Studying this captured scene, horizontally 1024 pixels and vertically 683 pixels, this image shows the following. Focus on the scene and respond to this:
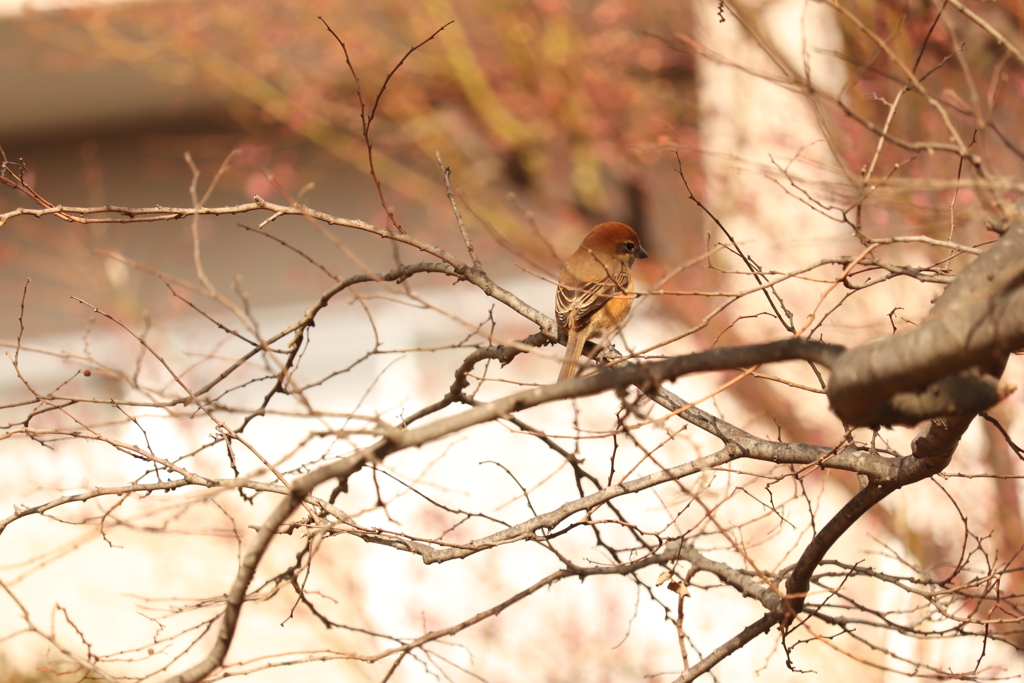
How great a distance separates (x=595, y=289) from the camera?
4.28 metres

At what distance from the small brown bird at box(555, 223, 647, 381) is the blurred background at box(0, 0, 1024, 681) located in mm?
2004

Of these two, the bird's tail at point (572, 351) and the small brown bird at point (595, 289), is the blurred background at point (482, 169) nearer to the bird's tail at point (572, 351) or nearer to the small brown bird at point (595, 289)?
the small brown bird at point (595, 289)

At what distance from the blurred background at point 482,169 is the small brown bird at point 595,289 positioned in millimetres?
2004

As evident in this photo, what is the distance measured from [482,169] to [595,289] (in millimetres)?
5547

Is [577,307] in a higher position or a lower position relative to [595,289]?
lower

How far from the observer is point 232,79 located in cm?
921

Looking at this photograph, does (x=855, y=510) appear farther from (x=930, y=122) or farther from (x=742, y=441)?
(x=930, y=122)

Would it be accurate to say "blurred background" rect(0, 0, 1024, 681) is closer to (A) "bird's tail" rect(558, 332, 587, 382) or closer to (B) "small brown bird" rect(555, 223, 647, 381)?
(B) "small brown bird" rect(555, 223, 647, 381)

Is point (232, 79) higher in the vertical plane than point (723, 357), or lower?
higher

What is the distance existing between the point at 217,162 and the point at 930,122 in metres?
8.51

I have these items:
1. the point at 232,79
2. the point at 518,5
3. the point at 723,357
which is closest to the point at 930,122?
the point at 518,5

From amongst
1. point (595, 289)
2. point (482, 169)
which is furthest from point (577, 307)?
point (482, 169)

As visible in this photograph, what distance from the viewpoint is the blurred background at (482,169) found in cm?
668

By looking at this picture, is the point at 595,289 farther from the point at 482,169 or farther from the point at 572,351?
the point at 482,169
